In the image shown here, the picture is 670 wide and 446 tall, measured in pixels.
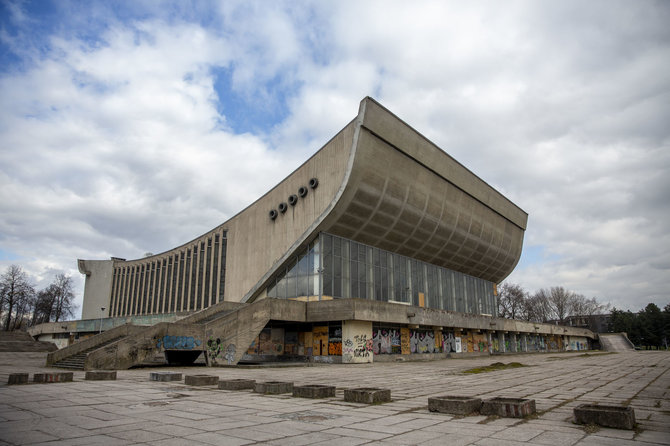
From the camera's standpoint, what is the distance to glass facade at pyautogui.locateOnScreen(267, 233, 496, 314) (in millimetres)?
35438

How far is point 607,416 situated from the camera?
7.40 meters

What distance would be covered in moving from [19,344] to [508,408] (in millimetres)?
46044

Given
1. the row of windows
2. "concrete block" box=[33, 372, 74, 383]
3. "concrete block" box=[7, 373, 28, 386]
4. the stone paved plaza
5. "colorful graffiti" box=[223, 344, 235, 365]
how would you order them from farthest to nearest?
the row of windows, "colorful graffiti" box=[223, 344, 235, 365], "concrete block" box=[33, 372, 74, 383], "concrete block" box=[7, 373, 28, 386], the stone paved plaza

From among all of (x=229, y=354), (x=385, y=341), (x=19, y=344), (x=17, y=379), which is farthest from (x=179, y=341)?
(x=19, y=344)

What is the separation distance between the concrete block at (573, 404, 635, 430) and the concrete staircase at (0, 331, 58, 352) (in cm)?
4536

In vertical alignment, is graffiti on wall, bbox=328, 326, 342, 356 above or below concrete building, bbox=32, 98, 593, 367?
below

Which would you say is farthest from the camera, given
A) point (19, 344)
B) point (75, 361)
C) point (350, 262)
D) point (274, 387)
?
point (19, 344)

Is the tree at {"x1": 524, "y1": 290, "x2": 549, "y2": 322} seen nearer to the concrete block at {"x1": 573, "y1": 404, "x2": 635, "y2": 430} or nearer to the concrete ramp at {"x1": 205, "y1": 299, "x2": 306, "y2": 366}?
the concrete ramp at {"x1": 205, "y1": 299, "x2": 306, "y2": 366}

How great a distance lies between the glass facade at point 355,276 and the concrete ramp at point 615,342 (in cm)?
5006

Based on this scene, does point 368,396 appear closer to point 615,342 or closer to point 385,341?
point 385,341

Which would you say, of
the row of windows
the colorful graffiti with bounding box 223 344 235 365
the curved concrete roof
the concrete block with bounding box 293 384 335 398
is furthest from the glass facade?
the concrete block with bounding box 293 384 335 398

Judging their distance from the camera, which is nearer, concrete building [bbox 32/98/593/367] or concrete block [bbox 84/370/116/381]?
concrete block [bbox 84/370/116/381]

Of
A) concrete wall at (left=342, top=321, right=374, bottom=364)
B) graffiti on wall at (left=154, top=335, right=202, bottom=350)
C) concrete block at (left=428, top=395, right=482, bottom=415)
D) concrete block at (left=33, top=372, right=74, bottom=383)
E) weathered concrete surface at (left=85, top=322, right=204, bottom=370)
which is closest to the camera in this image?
concrete block at (left=428, top=395, right=482, bottom=415)

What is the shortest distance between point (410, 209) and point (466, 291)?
22.3 meters
